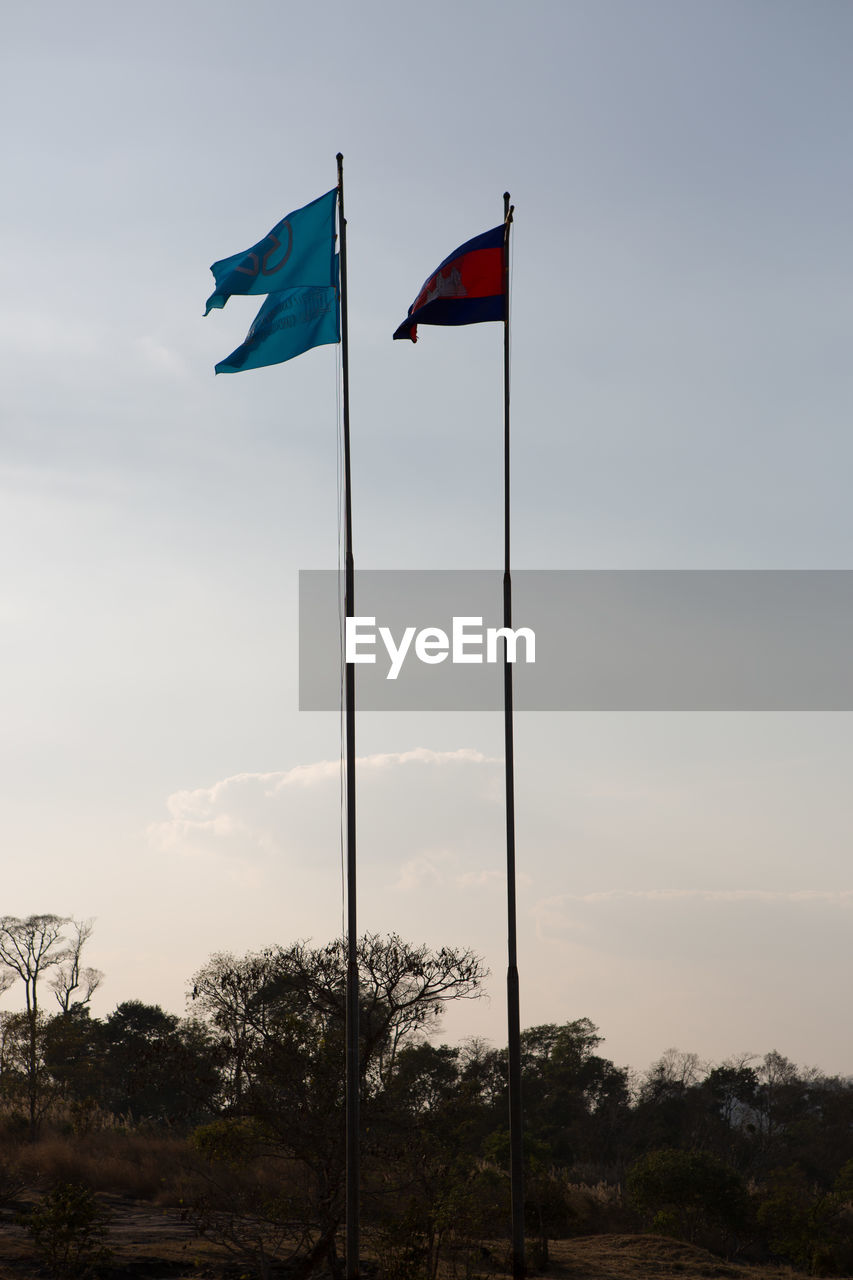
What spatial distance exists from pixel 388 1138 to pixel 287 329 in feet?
42.1

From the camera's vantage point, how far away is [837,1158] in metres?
52.5

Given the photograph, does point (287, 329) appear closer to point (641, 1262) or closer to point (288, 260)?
point (288, 260)

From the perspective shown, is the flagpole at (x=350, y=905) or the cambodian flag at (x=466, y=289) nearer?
the flagpole at (x=350, y=905)

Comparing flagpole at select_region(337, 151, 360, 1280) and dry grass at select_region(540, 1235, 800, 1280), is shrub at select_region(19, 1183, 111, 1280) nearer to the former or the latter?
flagpole at select_region(337, 151, 360, 1280)

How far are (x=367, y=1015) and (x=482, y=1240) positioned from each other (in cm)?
977

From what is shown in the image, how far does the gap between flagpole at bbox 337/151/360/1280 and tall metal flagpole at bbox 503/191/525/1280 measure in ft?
6.76

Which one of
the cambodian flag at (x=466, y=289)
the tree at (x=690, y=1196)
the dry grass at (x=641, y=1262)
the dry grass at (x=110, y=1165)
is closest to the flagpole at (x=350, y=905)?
the cambodian flag at (x=466, y=289)

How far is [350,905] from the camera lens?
15930mm

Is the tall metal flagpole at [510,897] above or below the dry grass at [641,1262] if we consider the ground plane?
above

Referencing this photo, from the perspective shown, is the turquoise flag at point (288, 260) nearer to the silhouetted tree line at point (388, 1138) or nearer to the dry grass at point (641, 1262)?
the silhouetted tree line at point (388, 1138)

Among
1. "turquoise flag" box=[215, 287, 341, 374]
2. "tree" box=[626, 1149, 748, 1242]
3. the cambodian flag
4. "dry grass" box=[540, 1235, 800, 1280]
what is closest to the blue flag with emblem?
"turquoise flag" box=[215, 287, 341, 374]

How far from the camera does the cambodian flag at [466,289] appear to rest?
1678 centimetres

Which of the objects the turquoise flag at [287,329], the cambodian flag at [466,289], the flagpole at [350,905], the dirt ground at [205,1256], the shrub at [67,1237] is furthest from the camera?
the dirt ground at [205,1256]

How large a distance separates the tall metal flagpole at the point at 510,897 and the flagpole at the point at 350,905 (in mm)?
2062
